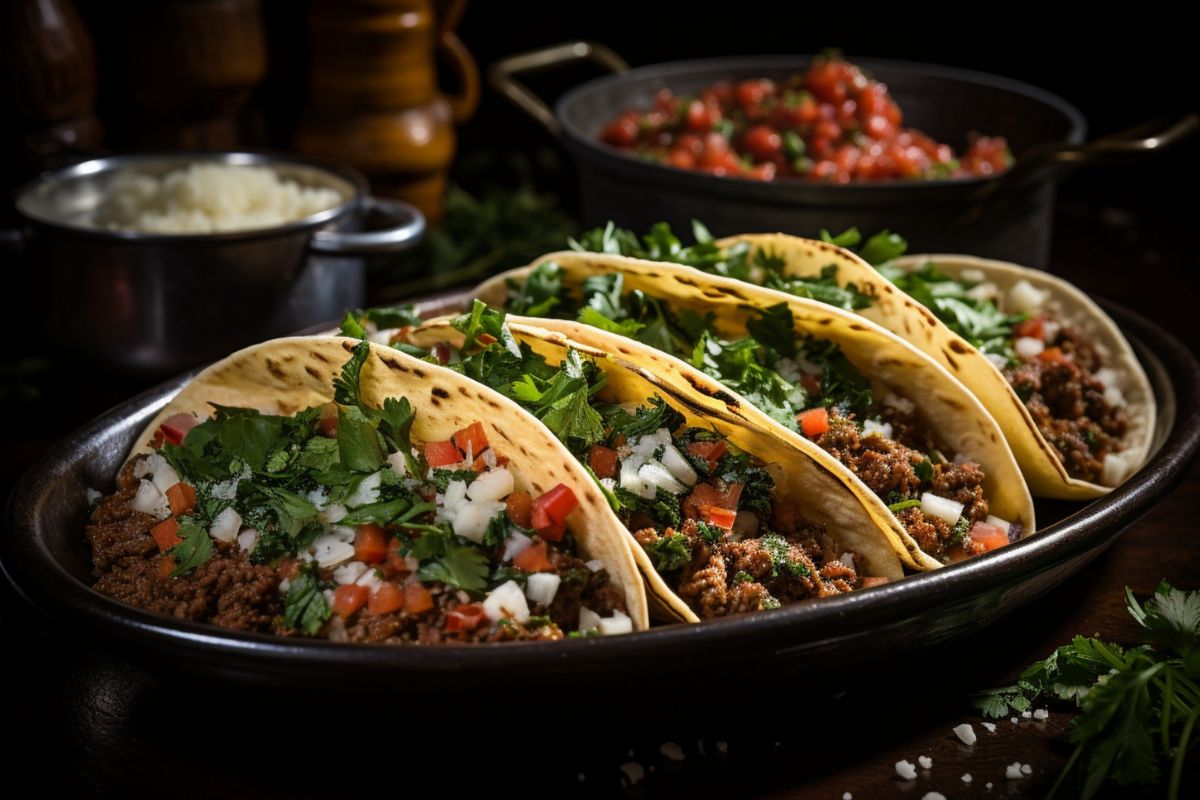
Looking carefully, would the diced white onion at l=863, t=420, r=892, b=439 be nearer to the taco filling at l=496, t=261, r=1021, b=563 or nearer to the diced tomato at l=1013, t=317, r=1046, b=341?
the taco filling at l=496, t=261, r=1021, b=563

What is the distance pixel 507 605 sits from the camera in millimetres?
2076

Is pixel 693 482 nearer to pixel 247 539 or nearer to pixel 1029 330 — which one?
pixel 247 539

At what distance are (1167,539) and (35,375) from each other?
336 centimetres

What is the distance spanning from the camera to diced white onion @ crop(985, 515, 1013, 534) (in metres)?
2.63

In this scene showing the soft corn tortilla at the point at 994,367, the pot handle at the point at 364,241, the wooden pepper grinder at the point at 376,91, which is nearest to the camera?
the soft corn tortilla at the point at 994,367

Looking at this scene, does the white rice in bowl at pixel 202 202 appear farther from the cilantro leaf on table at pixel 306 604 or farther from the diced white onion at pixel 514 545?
the diced white onion at pixel 514 545

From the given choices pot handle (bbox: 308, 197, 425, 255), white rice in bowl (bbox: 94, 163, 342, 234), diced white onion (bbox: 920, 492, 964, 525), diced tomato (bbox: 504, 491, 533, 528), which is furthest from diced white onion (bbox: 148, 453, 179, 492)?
diced white onion (bbox: 920, 492, 964, 525)

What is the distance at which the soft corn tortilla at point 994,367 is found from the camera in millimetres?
2740

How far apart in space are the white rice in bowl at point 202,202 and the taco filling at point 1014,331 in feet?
4.46

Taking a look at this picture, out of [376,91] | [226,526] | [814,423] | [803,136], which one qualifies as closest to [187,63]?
A: [376,91]

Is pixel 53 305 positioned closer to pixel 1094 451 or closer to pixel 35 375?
pixel 35 375

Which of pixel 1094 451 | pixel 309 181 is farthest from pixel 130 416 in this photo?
pixel 1094 451

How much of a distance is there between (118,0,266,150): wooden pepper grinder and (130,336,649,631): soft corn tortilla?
2256 millimetres

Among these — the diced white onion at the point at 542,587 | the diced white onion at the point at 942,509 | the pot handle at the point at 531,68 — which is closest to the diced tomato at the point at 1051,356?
the diced white onion at the point at 942,509
